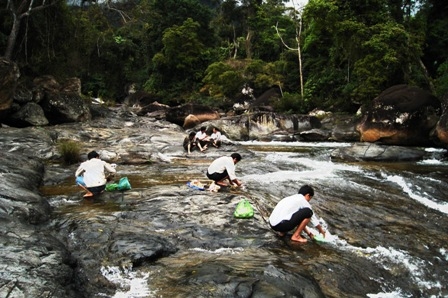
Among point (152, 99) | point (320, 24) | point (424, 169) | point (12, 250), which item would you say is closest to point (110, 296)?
point (12, 250)

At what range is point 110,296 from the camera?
4863 millimetres

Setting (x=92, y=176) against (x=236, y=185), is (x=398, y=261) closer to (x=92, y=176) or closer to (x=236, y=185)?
(x=236, y=185)

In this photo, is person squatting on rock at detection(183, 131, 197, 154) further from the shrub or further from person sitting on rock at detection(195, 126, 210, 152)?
the shrub

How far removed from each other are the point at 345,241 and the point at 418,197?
4310 mm

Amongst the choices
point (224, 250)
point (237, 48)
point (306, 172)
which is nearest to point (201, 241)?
point (224, 250)

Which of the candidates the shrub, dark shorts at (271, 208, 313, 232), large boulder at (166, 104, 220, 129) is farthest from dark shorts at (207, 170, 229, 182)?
large boulder at (166, 104, 220, 129)

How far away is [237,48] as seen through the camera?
45.8 meters

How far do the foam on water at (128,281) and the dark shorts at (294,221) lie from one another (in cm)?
252

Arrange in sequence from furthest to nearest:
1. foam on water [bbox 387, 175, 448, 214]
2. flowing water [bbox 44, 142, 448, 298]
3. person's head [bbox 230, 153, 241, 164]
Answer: foam on water [bbox 387, 175, 448, 214] < person's head [bbox 230, 153, 241, 164] < flowing water [bbox 44, 142, 448, 298]

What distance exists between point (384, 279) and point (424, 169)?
28.4 feet

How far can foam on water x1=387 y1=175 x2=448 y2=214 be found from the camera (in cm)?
984

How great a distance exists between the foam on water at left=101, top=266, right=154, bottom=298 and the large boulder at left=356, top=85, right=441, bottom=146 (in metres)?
16.2

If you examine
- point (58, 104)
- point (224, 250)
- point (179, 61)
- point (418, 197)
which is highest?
point (179, 61)

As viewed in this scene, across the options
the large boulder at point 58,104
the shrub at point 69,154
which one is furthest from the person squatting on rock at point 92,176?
the large boulder at point 58,104
